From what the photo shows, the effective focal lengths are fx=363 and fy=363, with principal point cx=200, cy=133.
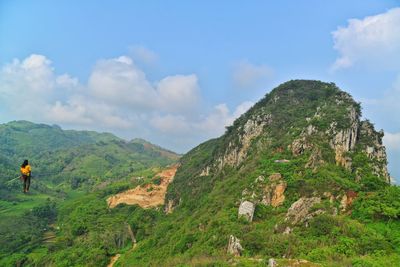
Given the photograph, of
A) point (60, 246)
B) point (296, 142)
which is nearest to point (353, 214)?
point (296, 142)

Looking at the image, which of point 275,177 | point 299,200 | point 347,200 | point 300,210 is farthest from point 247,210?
point 347,200

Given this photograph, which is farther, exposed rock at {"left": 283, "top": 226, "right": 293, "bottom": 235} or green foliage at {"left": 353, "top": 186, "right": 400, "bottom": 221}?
exposed rock at {"left": 283, "top": 226, "right": 293, "bottom": 235}

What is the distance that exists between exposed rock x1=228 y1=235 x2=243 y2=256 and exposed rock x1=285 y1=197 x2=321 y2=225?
5246 mm

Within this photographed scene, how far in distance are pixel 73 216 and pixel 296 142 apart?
68077 mm

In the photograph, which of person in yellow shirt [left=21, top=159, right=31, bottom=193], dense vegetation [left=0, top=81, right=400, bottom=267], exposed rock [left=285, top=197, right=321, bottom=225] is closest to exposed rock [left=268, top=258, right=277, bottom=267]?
dense vegetation [left=0, top=81, right=400, bottom=267]

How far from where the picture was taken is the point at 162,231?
5434cm

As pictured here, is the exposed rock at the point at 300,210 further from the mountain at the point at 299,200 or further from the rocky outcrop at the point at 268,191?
the rocky outcrop at the point at 268,191

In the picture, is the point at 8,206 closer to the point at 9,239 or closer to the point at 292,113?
the point at 9,239

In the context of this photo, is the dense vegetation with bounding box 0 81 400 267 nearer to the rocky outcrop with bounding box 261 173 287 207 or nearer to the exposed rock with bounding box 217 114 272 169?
the exposed rock with bounding box 217 114 272 169

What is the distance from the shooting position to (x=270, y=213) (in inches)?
1448

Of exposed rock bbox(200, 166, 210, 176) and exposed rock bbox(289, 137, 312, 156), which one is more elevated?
exposed rock bbox(289, 137, 312, 156)

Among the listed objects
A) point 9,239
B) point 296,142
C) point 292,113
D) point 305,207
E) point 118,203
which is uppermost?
point 292,113

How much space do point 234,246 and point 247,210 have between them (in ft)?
21.7

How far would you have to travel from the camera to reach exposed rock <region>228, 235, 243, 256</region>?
29.9 meters
